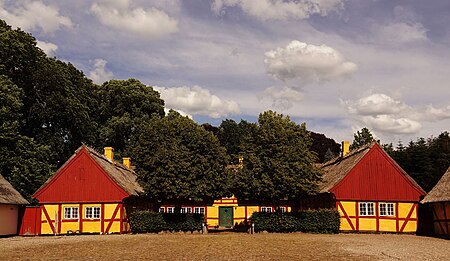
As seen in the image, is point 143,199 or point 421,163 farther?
point 421,163

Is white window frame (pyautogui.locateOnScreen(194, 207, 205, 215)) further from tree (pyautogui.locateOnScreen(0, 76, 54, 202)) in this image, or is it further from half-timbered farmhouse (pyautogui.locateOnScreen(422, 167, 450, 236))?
half-timbered farmhouse (pyautogui.locateOnScreen(422, 167, 450, 236))

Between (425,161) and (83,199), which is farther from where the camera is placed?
(425,161)

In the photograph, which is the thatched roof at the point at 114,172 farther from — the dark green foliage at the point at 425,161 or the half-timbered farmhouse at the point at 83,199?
the dark green foliage at the point at 425,161

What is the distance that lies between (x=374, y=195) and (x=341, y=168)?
395 centimetres

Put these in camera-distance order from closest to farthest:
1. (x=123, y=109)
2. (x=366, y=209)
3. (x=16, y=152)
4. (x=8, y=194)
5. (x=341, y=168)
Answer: (x=8, y=194), (x=366, y=209), (x=16, y=152), (x=341, y=168), (x=123, y=109)

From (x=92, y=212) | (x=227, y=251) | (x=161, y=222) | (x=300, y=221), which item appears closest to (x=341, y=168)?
(x=300, y=221)

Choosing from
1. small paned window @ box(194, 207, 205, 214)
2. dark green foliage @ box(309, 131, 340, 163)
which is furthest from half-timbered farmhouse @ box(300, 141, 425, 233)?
dark green foliage @ box(309, 131, 340, 163)

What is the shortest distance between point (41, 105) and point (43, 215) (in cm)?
1216

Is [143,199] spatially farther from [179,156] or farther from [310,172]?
[310,172]

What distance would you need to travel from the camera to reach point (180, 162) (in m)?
32.5

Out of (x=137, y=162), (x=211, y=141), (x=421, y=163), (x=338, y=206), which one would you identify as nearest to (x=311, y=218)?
(x=338, y=206)

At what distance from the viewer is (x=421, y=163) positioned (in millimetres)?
44500

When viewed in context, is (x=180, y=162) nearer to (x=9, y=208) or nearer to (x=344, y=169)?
(x=9, y=208)

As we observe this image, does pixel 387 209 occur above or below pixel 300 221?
above
